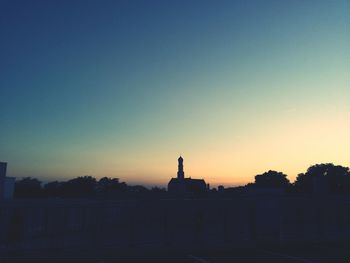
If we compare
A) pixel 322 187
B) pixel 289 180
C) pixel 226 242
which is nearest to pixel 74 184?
pixel 289 180

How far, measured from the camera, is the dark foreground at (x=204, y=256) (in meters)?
10.1

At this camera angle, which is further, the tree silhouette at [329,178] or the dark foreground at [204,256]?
the tree silhouette at [329,178]

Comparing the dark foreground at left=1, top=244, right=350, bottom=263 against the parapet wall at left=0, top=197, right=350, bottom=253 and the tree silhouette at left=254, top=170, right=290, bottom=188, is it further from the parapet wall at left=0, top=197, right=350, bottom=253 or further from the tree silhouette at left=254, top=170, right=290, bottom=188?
the tree silhouette at left=254, top=170, right=290, bottom=188

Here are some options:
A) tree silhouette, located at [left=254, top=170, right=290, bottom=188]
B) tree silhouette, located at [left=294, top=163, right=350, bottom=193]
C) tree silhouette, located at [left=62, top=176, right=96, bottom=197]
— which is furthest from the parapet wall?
tree silhouette, located at [left=254, top=170, right=290, bottom=188]

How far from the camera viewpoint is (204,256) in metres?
11.0

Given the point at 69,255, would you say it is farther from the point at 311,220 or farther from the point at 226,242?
the point at 311,220

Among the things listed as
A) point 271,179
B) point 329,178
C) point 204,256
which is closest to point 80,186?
point 271,179

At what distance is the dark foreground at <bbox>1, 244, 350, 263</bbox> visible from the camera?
1007 cm

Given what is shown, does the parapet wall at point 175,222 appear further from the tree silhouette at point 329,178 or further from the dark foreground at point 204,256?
the tree silhouette at point 329,178

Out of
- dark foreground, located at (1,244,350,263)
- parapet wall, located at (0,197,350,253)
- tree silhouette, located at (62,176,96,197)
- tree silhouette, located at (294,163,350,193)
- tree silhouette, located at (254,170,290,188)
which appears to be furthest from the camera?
tree silhouette, located at (254,170,290,188)

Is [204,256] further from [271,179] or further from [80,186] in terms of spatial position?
[80,186]

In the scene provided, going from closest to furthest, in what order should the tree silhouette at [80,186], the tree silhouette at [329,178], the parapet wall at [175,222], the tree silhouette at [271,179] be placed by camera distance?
the parapet wall at [175,222], the tree silhouette at [329,178], the tree silhouette at [80,186], the tree silhouette at [271,179]

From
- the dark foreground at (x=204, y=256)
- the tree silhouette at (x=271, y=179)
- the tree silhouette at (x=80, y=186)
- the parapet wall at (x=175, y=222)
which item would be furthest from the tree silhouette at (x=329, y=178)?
the tree silhouette at (x=80, y=186)

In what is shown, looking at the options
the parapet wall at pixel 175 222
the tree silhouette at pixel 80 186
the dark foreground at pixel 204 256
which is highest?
the tree silhouette at pixel 80 186
